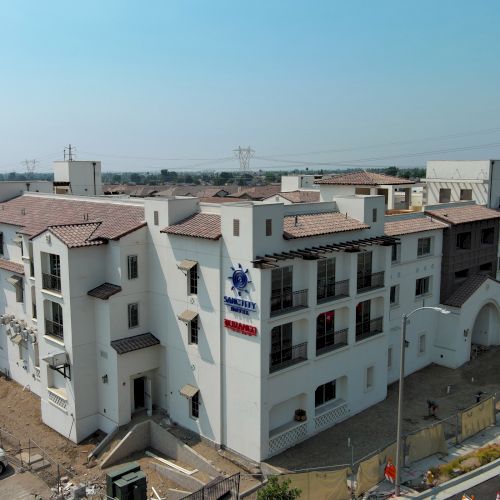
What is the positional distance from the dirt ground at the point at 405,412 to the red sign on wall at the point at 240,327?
22.1 feet

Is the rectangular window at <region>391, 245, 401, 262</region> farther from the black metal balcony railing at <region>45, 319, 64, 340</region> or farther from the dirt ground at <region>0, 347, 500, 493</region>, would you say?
the black metal balcony railing at <region>45, 319, 64, 340</region>

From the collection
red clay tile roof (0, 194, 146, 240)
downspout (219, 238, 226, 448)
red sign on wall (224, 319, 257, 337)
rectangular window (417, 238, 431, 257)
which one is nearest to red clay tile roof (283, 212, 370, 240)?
downspout (219, 238, 226, 448)

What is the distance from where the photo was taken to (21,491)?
28969 millimetres

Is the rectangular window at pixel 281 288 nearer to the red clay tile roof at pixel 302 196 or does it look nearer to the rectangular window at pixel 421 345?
the rectangular window at pixel 421 345

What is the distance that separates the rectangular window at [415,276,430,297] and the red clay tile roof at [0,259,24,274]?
27.5 metres

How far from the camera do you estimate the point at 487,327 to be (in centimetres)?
4553

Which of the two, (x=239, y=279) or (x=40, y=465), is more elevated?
(x=239, y=279)

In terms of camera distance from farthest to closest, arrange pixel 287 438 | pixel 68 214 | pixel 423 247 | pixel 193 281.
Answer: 1. pixel 423 247
2. pixel 68 214
3. pixel 193 281
4. pixel 287 438

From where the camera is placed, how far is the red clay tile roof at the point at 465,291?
4203cm

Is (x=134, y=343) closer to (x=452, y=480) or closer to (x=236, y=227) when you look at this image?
(x=236, y=227)

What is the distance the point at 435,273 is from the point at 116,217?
23.2 m

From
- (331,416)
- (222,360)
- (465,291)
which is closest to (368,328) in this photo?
(331,416)

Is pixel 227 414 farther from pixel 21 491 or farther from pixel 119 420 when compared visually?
pixel 21 491

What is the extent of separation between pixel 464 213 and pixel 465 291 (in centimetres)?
628
